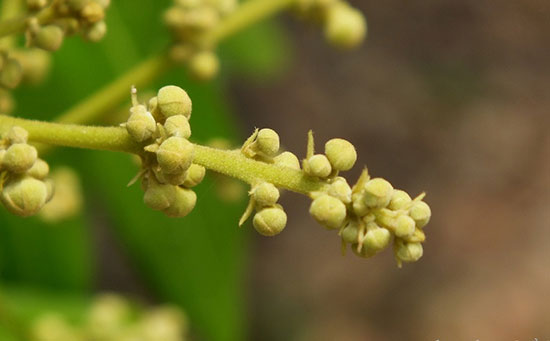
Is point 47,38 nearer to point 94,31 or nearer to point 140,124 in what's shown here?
point 94,31

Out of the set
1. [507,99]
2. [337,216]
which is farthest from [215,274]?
[507,99]

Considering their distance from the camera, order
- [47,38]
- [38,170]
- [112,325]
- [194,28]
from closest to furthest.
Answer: [38,170] < [47,38] < [194,28] < [112,325]

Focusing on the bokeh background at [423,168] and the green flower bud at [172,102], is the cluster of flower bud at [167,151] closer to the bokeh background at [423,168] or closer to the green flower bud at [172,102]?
the green flower bud at [172,102]

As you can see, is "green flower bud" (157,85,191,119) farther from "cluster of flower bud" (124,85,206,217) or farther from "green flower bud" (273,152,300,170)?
"green flower bud" (273,152,300,170)

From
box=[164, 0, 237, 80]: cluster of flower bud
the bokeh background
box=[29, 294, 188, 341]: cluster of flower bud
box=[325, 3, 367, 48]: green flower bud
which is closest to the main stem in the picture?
box=[164, 0, 237, 80]: cluster of flower bud

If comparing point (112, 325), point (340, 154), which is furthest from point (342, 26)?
point (112, 325)
